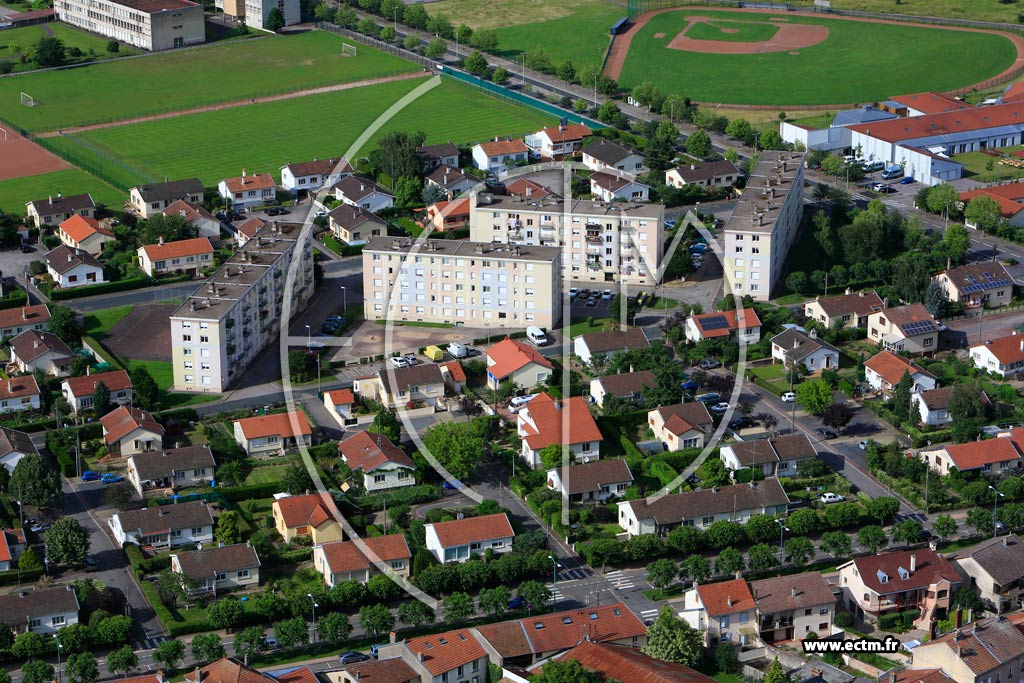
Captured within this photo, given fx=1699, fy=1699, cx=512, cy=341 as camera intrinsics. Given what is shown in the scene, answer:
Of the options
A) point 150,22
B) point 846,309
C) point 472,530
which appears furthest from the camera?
point 150,22

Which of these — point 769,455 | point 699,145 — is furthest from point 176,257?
point 769,455

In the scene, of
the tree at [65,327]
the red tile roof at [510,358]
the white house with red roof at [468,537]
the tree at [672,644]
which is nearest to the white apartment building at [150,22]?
the tree at [65,327]

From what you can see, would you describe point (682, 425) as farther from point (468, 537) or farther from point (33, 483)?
point (33, 483)

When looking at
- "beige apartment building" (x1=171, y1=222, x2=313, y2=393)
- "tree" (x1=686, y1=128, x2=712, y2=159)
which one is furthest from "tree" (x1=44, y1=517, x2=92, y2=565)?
"tree" (x1=686, y1=128, x2=712, y2=159)

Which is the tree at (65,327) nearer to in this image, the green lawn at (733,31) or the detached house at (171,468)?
the detached house at (171,468)

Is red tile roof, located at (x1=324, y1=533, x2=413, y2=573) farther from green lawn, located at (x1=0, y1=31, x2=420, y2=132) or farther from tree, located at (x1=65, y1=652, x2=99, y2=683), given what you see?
green lawn, located at (x1=0, y1=31, x2=420, y2=132)
